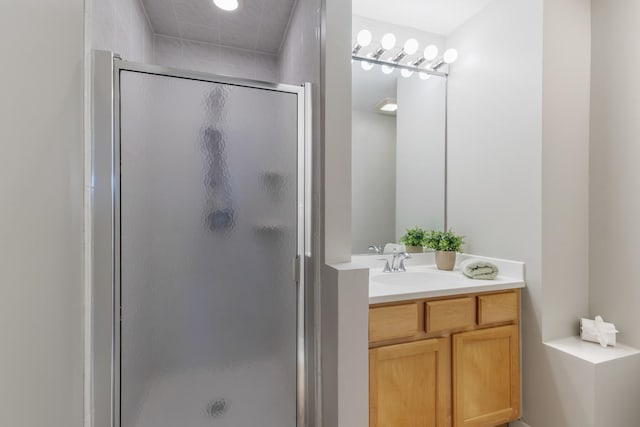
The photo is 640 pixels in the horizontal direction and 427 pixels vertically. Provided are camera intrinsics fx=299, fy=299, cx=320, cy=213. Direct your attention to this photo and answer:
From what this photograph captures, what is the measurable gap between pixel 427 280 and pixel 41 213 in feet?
6.01

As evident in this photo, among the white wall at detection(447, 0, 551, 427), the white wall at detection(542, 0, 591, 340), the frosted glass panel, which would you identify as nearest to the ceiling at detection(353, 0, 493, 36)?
the white wall at detection(447, 0, 551, 427)

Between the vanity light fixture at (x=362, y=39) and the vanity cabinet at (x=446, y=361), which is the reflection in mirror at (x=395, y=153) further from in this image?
the vanity cabinet at (x=446, y=361)

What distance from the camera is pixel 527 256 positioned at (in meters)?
1.68

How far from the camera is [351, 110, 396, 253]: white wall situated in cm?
205

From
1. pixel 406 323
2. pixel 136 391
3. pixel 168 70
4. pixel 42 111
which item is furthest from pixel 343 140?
pixel 136 391

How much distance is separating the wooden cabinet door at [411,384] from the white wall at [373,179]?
0.75 metres

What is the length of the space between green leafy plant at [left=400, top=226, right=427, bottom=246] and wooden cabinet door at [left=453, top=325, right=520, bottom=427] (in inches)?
27.9

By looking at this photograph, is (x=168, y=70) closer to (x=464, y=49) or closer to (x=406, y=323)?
(x=406, y=323)

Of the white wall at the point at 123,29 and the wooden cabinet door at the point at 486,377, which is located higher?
the white wall at the point at 123,29

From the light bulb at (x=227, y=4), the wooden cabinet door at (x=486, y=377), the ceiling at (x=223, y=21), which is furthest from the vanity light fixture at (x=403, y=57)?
the wooden cabinet door at (x=486, y=377)

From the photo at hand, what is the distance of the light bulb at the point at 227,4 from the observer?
1.58 m

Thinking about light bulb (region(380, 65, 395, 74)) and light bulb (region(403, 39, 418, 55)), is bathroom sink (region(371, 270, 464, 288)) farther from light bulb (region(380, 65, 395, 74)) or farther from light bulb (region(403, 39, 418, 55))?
light bulb (region(403, 39, 418, 55))

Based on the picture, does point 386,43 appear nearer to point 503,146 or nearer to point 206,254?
point 503,146

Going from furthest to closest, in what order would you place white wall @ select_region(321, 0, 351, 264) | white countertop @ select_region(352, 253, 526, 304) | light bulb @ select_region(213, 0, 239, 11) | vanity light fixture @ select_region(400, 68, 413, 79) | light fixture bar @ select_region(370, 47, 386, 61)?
vanity light fixture @ select_region(400, 68, 413, 79) < light fixture bar @ select_region(370, 47, 386, 61) < light bulb @ select_region(213, 0, 239, 11) < white countertop @ select_region(352, 253, 526, 304) < white wall @ select_region(321, 0, 351, 264)
